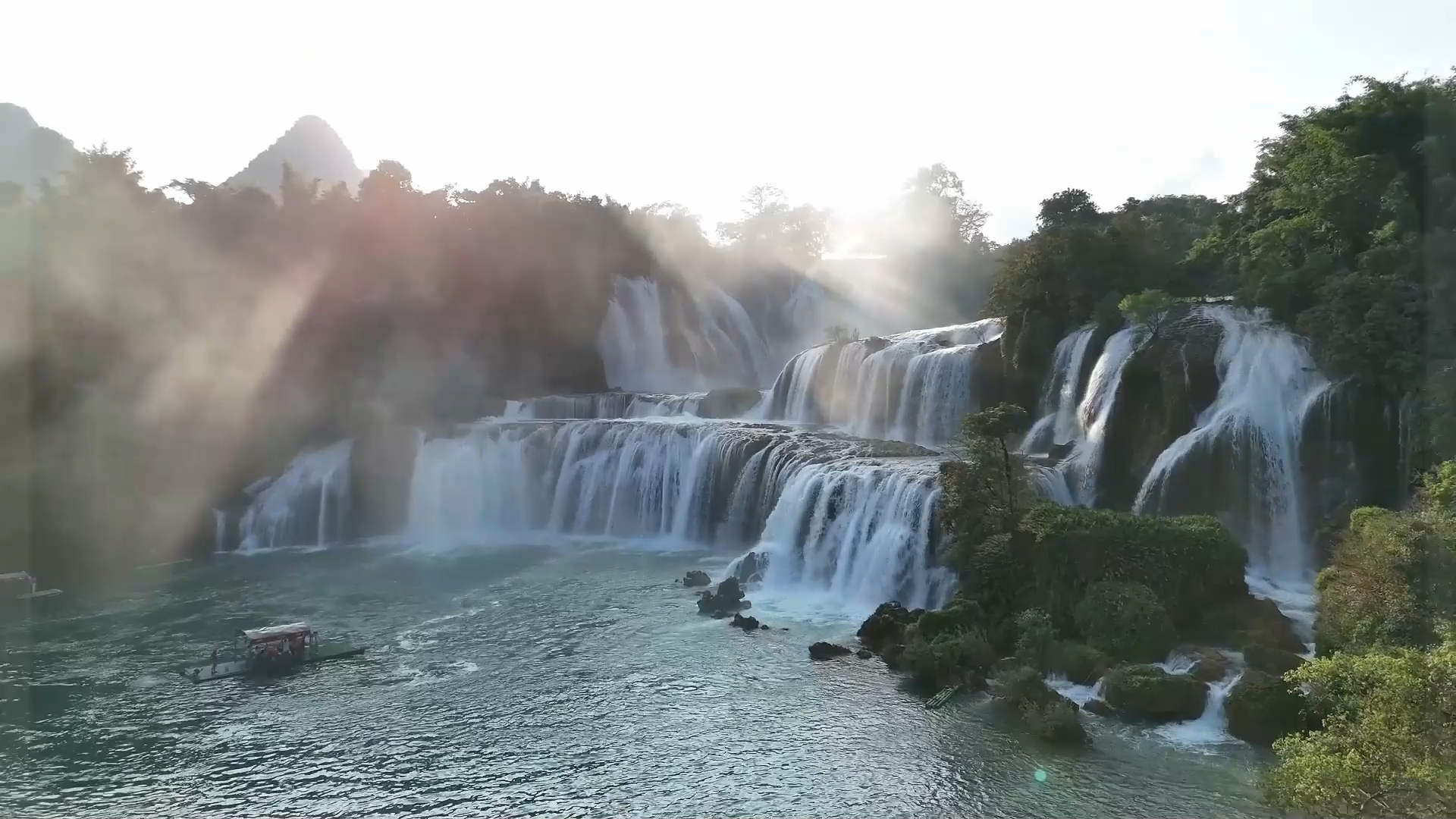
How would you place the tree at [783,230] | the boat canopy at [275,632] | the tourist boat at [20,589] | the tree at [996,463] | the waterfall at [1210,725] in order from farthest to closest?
1. the tree at [783,230]
2. the tourist boat at [20,589]
3. the tree at [996,463]
4. the boat canopy at [275,632]
5. the waterfall at [1210,725]

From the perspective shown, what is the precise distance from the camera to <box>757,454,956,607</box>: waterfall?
2127 cm

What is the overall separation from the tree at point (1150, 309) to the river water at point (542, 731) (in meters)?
10.2

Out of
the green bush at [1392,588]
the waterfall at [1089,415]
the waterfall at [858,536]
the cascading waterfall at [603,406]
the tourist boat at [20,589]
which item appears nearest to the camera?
the green bush at [1392,588]

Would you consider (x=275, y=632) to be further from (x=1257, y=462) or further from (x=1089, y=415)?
(x=1257, y=462)

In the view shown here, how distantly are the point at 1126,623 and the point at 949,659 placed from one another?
307 cm

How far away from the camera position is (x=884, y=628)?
1856 centimetres

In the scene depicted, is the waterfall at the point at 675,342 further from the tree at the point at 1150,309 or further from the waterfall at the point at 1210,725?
the waterfall at the point at 1210,725

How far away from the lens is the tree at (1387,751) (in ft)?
26.0

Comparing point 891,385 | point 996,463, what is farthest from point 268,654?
point 891,385

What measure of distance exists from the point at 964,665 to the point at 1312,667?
7204 mm

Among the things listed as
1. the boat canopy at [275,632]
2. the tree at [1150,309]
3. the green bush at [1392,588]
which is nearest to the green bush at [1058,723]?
the green bush at [1392,588]

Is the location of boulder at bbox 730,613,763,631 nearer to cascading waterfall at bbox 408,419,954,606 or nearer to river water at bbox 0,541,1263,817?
river water at bbox 0,541,1263,817

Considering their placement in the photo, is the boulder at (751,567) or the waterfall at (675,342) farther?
the waterfall at (675,342)

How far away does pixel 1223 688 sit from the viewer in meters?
14.8
